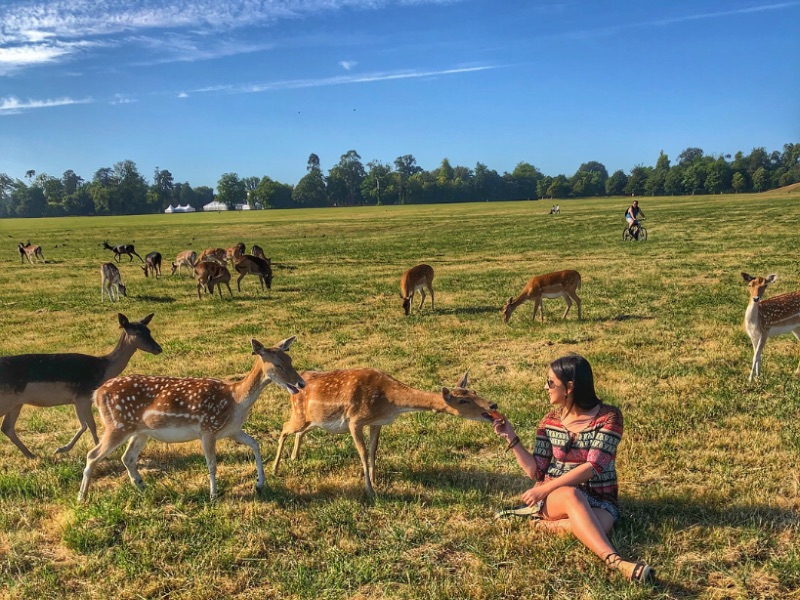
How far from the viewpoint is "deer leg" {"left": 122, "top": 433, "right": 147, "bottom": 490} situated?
5465mm

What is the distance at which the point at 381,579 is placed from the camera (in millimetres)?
4016

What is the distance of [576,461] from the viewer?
4.37 meters

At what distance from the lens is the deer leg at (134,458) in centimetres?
546

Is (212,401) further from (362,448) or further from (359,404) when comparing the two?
(362,448)

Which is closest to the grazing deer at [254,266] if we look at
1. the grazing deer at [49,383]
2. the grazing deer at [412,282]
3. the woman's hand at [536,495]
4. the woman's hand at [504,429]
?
the grazing deer at [412,282]

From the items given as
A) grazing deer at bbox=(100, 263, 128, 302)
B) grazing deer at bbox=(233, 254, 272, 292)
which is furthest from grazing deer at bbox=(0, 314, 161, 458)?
grazing deer at bbox=(233, 254, 272, 292)

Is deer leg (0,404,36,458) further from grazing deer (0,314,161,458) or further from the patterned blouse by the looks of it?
the patterned blouse

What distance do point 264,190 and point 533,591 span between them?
473 ft

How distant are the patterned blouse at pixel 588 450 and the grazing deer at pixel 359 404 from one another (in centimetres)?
84

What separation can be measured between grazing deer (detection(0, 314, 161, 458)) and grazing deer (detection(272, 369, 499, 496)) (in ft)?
8.21

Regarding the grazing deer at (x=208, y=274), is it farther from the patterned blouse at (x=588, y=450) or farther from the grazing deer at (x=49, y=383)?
the patterned blouse at (x=588, y=450)

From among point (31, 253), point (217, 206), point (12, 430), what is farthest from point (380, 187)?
point (12, 430)

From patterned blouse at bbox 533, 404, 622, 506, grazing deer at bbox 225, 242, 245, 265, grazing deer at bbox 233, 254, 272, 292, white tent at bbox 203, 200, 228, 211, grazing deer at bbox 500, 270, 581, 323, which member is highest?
white tent at bbox 203, 200, 228, 211

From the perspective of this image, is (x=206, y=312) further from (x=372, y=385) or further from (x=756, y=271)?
(x=756, y=271)
